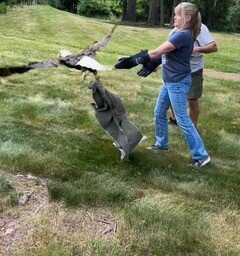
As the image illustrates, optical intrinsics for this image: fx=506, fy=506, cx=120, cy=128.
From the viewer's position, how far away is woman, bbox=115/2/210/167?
17.6ft

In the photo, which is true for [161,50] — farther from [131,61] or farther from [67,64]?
[67,64]

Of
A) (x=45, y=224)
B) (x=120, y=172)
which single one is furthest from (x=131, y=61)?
(x=45, y=224)

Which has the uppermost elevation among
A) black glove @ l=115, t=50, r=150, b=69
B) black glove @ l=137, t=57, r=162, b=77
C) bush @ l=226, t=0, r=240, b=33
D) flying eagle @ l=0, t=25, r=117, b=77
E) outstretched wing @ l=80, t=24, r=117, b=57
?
black glove @ l=115, t=50, r=150, b=69

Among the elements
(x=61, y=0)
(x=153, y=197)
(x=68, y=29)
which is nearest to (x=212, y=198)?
(x=153, y=197)

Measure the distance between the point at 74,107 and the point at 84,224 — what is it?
14.2 ft

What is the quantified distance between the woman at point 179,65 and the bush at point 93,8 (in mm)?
32585

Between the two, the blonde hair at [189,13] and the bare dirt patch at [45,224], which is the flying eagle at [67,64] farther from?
the bare dirt patch at [45,224]

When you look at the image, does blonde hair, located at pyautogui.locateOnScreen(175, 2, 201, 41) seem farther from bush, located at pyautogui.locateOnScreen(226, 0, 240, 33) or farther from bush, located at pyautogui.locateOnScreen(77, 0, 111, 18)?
bush, located at pyautogui.locateOnScreen(77, 0, 111, 18)

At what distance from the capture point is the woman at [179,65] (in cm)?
536

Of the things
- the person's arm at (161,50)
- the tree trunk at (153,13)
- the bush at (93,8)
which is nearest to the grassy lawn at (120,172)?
the person's arm at (161,50)

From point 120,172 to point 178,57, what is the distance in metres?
1.40

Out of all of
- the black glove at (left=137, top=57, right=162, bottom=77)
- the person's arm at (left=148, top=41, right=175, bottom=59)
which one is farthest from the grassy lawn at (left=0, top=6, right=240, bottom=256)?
the person's arm at (left=148, top=41, right=175, bottom=59)

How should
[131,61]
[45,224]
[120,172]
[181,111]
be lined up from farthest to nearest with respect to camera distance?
1. [181,111]
2. [120,172]
3. [131,61]
4. [45,224]

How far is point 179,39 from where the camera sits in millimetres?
5355
